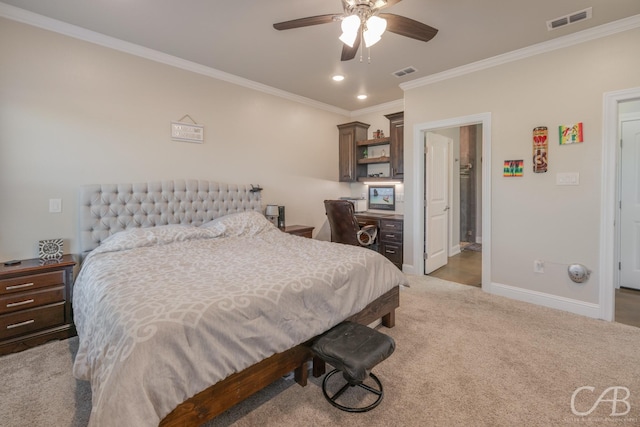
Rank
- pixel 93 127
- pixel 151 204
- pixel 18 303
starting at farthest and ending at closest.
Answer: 1. pixel 151 204
2. pixel 93 127
3. pixel 18 303

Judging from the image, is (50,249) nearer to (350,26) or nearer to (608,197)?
(350,26)

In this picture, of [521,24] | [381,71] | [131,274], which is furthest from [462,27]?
[131,274]

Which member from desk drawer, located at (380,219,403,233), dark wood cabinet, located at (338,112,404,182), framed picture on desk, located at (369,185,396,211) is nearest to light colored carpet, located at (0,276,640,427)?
desk drawer, located at (380,219,403,233)

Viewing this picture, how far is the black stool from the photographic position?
1612 mm

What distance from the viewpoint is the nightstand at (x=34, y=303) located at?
225 cm

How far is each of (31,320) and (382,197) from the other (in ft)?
15.2

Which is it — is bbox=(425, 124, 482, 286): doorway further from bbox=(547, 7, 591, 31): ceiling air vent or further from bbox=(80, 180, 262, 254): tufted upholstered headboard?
bbox=(80, 180, 262, 254): tufted upholstered headboard

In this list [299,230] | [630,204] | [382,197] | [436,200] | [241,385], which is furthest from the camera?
[382,197]

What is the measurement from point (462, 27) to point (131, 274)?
3.36m

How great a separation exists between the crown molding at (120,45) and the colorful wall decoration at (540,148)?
324 centimetres

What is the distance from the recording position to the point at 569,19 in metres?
2.60

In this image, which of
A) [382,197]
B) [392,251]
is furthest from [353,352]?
[382,197]

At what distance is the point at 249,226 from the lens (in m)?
3.49

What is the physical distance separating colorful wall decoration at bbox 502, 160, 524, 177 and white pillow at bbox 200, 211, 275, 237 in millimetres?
2828
